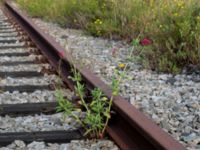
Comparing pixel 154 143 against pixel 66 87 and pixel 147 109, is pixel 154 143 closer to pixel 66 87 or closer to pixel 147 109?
pixel 147 109

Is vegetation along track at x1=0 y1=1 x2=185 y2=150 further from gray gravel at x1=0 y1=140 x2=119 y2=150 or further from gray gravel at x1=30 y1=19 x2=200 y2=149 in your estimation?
gray gravel at x1=30 y1=19 x2=200 y2=149

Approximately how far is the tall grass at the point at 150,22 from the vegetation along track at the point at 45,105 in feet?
3.38

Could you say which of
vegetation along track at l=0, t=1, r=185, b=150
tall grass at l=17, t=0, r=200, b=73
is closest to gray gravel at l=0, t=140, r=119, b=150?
vegetation along track at l=0, t=1, r=185, b=150

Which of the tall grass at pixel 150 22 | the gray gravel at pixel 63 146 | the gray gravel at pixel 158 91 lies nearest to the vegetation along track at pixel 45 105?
the gray gravel at pixel 63 146

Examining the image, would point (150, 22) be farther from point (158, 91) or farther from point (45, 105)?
point (45, 105)

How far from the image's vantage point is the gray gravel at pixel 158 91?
368cm

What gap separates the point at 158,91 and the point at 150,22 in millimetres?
2471

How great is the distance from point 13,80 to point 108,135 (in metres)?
1.81

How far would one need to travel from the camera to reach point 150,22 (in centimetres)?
696

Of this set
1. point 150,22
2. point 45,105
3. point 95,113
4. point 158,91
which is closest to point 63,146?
point 95,113

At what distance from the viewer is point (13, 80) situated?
5.07 meters

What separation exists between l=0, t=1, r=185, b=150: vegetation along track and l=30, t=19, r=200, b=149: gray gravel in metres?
0.33

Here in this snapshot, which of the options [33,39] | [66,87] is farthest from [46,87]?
[33,39]

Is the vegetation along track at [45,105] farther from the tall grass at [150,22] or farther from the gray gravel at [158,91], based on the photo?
the tall grass at [150,22]
